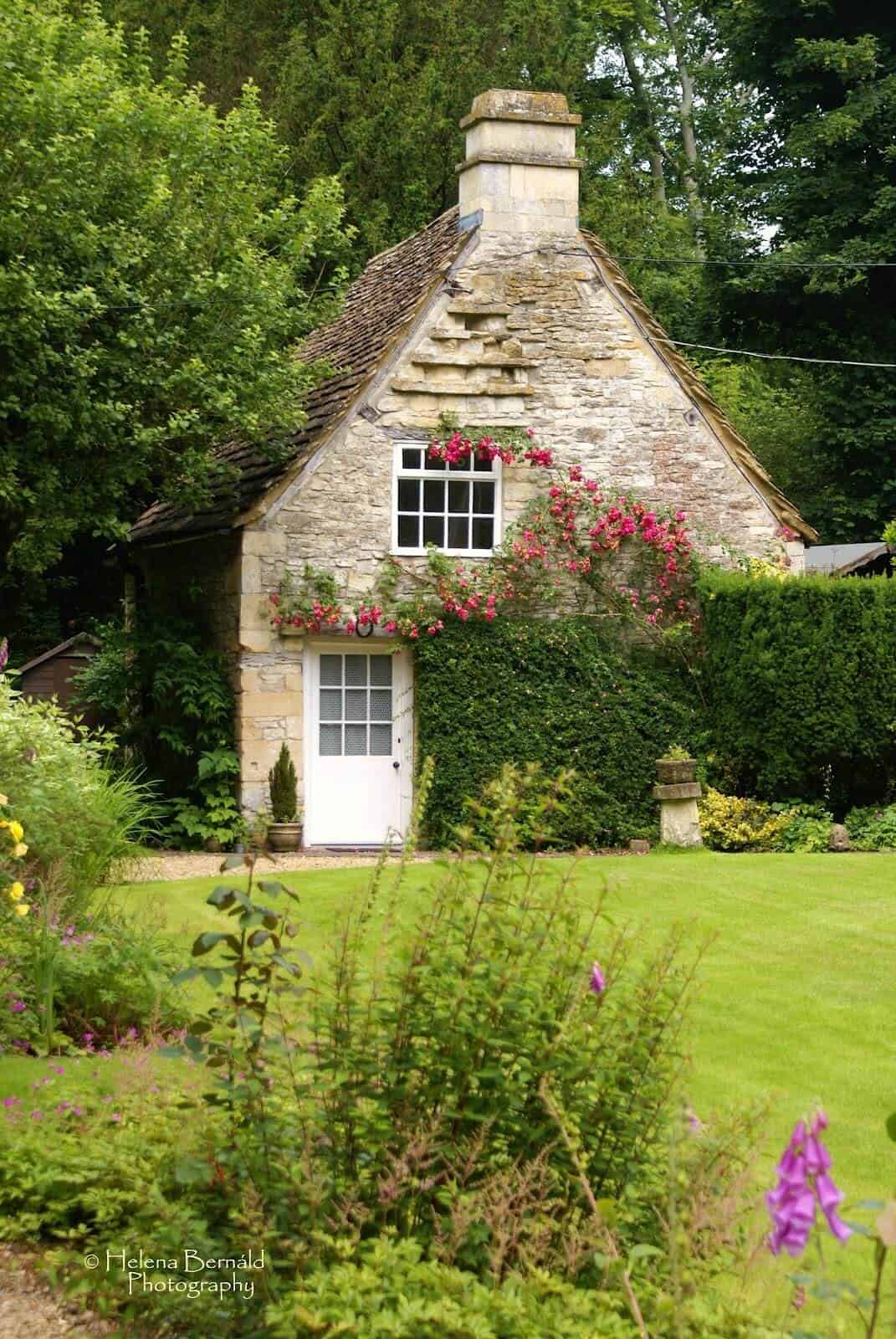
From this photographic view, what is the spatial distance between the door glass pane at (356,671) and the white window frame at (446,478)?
43.3 inches

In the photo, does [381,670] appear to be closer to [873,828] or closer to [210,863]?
[210,863]

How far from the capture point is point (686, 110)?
34.5 metres

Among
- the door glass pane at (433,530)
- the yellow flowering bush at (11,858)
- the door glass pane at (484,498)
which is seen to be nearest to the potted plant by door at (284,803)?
the door glass pane at (433,530)

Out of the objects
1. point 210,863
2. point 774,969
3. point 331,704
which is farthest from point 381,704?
point 774,969

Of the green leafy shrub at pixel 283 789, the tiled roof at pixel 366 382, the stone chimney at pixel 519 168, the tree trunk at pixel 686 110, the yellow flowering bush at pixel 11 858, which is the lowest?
the green leafy shrub at pixel 283 789

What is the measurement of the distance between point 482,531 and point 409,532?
772 millimetres

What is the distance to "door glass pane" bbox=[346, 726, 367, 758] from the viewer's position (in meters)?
15.9

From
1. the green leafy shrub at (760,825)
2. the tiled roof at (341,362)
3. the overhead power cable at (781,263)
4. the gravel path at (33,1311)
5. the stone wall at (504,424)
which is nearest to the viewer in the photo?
the gravel path at (33,1311)

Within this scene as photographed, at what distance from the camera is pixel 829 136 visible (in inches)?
958

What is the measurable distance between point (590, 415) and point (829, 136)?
10.6m

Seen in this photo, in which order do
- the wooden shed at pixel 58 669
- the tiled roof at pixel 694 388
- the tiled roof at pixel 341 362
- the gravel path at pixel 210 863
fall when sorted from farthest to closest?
the wooden shed at pixel 58 669
the tiled roof at pixel 694 388
the tiled roof at pixel 341 362
the gravel path at pixel 210 863

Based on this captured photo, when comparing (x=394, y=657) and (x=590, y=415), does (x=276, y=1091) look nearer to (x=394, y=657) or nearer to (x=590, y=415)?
(x=394, y=657)

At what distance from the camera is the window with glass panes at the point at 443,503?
15867mm

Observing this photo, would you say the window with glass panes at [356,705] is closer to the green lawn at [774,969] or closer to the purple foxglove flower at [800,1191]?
the green lawn at [774,969]
